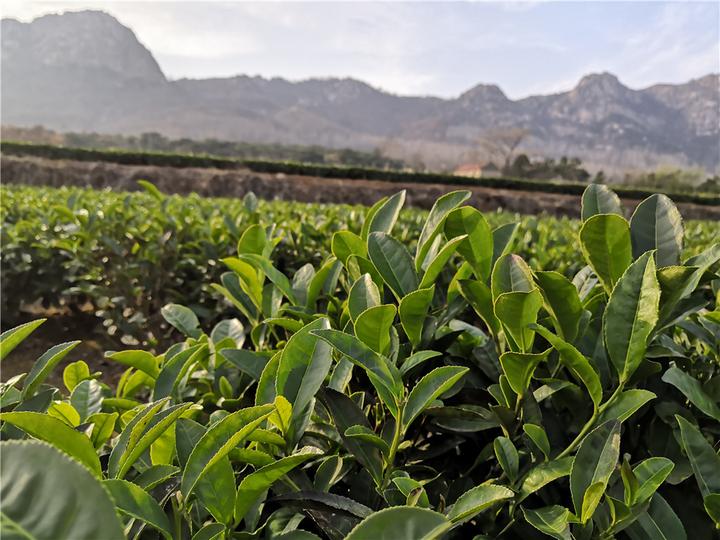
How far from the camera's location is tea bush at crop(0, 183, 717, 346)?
328 cm

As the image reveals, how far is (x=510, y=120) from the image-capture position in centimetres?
17250

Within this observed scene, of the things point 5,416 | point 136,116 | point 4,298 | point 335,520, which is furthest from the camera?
point 136,116

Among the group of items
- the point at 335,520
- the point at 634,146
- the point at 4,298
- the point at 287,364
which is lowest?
the point at 4,298

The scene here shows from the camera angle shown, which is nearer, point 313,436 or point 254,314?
point 313,436

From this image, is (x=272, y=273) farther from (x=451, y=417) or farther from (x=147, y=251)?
(x=147, y=251)

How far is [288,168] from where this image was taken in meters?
23.1

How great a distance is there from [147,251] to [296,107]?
188978 mm

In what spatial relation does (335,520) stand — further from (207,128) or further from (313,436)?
(207,128)

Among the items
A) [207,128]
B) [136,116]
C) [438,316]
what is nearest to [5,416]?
[438,316]

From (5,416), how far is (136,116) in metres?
184

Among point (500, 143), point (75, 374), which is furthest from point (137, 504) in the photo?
point (500, 143)

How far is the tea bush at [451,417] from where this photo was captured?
2.25ft

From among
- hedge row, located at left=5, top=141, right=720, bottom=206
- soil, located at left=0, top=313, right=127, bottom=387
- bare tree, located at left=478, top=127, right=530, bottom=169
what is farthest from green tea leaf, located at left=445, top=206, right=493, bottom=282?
bare tree, located at left=478, top=127, right=530, bottom=169

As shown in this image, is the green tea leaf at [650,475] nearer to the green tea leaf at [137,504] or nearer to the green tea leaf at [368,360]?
the green tea leaf at [368,360]
